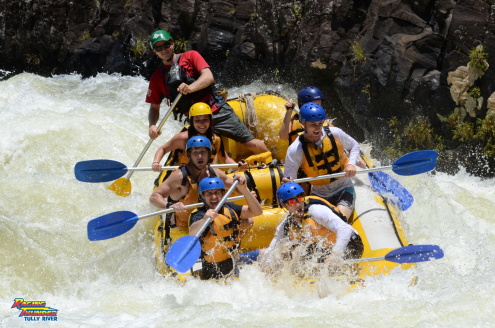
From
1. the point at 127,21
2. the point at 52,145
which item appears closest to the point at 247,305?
the point at 52,145

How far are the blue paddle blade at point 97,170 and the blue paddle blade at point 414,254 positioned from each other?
2544mm

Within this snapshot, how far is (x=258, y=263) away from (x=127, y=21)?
7685 mm

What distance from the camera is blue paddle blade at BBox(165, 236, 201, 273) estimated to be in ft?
14.7

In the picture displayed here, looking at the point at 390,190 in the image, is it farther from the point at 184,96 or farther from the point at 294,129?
the point at 184,96

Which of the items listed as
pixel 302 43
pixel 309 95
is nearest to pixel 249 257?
pixel 309 95

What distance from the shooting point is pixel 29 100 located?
10.2 meters

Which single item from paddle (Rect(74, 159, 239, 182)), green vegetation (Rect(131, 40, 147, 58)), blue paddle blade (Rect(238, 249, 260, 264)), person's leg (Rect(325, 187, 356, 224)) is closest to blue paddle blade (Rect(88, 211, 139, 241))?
paddle (Rect(74, 159, 239, 182))

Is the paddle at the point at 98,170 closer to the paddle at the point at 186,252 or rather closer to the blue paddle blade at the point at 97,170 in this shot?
the blue paddle blade at the point at 97,170

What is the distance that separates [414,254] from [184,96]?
246 cm

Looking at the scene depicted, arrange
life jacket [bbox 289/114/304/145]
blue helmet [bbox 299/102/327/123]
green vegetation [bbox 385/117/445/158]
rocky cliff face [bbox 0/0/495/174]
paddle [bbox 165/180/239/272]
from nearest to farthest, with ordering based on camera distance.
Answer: paddle [bbox 165/180/239/272] < blue helmet [bbox 299/102/327/123] < life jacket [bbox 289/114/304/145] < rocky cliff face [bbox 0/0/495/174] < green vegetation [bbox 385/117/445/158]

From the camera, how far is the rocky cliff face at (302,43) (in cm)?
802

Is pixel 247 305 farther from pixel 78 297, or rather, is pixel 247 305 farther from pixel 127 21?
pixel 127 21

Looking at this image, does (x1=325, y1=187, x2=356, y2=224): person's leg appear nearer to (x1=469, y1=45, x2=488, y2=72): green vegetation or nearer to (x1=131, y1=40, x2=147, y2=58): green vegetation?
(x1=469, y1=45, x2=488, y2=72): green vegetation

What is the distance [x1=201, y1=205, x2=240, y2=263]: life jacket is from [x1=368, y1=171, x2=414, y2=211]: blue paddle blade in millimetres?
1485
